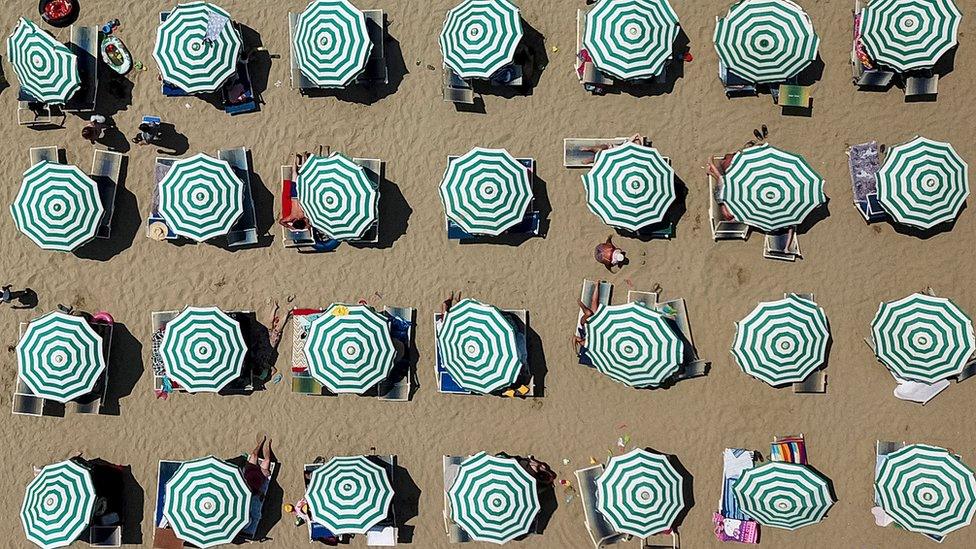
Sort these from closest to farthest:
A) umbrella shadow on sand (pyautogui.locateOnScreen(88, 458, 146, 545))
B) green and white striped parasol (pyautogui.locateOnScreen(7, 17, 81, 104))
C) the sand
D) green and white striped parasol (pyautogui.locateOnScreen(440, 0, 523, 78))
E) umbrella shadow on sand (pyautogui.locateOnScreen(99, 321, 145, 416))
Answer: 1. green and white striped parasol (pyautogui.locateOnScreen(440, 0, 523, 78))
2. green and white striped parasol (pyautogui.locateOnScreen(7, 17, 81, 104))
3. the sand
4. umbrella shadow on sand (pyautogui.locateOnScreen(88, 458, 146, 545))
5. umbrella shadow on sand (pyautogui.locateOnScreen(99, 321, 145, 416))

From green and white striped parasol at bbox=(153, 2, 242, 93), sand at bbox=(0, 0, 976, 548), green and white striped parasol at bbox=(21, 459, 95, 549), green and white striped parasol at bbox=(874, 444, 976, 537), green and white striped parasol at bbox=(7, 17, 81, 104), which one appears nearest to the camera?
green and white striped parasol at bbox=(874, 444, 976, 537)

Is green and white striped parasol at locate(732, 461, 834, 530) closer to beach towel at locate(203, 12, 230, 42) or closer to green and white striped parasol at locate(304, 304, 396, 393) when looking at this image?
green and white striped parasol at locate(304, 304, 396, 393)

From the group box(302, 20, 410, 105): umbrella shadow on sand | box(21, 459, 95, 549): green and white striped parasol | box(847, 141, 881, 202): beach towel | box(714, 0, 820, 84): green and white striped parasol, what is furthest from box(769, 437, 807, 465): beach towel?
box(21, 459, 95, 549): green and white striped parasol

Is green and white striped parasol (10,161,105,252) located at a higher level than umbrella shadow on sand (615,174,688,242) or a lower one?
lower

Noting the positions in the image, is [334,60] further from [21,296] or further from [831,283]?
[831,283]

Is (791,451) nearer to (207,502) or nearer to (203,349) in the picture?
(207,502)

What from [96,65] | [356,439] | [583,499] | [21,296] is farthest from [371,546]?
[96,65]

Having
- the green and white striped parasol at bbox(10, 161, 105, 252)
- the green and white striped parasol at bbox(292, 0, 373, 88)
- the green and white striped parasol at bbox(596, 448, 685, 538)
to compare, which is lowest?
the green and white striped parasol at bbox(596, 448, 685, 538)

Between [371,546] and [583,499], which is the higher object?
[583,499]
